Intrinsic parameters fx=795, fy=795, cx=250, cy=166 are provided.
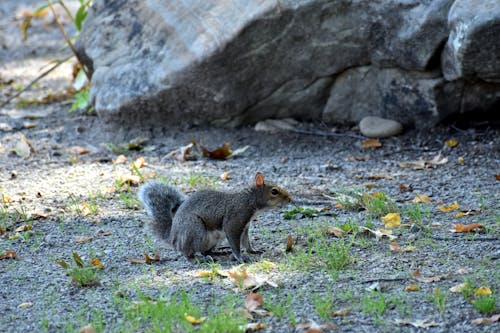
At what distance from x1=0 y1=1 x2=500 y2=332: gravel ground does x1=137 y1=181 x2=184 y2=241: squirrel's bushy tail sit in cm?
12

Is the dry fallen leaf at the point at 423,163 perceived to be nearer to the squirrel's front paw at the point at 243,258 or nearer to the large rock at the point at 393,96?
the large rock at the point at 393,96

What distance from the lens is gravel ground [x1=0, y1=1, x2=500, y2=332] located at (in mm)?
3668

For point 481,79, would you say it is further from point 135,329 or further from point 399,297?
point 135,329

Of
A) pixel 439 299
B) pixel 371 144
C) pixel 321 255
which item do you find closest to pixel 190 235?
pixel 321 255

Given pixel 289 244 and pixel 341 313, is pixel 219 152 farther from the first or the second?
pixel 341 313

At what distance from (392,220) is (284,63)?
239cm

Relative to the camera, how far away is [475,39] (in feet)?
18.6

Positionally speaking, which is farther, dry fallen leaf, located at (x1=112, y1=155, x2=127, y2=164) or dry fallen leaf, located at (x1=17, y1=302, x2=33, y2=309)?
dry fallen leaf, located at (x1=112, y1=155, x2=127, y2=164)

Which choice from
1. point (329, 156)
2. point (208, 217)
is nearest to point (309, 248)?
point (208, 217)

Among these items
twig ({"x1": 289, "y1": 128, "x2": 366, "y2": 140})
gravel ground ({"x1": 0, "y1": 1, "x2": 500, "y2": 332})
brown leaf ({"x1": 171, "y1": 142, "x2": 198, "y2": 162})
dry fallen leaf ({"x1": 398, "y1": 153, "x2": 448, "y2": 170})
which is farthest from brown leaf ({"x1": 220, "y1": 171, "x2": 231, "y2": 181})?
dry fallen leaf ({"x1": 398, "y1": 153, "x2": 448, "y2": 170})

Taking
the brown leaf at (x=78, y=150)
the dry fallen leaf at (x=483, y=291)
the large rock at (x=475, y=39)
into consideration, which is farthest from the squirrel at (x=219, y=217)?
the brown leaf at (x=78, y=150)

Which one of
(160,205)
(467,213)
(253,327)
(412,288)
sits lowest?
(467,213)

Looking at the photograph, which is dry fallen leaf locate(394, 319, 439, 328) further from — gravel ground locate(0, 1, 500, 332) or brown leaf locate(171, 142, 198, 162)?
brown leaf locate(171, 142, 198, 162)

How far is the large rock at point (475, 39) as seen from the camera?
18.4 feet
